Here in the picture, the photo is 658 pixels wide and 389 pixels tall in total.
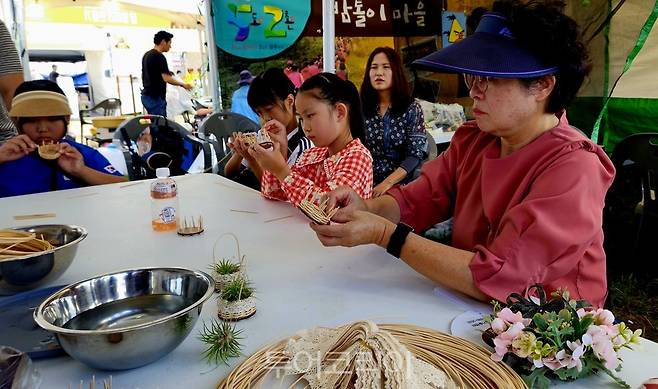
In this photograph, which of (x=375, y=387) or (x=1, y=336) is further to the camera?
(x=1, y=336)

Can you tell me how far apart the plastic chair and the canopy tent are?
2.63 m

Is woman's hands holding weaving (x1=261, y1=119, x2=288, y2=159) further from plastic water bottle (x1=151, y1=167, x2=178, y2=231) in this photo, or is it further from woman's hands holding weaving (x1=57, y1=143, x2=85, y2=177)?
woman's hands holding weaving (x1=57, y1=143, x2=85, y2=177)

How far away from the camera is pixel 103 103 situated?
8.72m

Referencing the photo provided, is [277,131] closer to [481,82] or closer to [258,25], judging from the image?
[481,82]

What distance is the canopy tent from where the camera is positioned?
3.27m

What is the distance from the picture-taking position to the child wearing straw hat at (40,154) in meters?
2.27

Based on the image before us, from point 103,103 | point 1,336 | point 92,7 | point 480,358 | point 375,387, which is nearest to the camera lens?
point 375,387

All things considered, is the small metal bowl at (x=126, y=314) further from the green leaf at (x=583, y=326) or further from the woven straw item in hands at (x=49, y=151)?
the woven straw item in hands at (x=49, y=151)

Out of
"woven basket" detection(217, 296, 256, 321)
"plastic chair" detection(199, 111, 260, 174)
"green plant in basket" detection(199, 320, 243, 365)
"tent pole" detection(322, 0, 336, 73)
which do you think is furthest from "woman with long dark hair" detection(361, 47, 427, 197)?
"green plant in basket" detection(199, 320, 243, 365)

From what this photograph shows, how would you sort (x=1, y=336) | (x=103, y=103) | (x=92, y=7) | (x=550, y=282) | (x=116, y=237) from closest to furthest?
(x=1, y=336) → (x=550, y=282) → (x=116, y=237) → (x=92, y=7) → (x=103, y=103)

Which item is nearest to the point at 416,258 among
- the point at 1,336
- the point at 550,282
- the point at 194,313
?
the point at 550,282

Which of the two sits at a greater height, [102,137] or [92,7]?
[92,7]

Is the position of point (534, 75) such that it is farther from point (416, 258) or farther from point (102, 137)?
point (102, 137)

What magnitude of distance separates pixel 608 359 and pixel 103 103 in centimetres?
947
